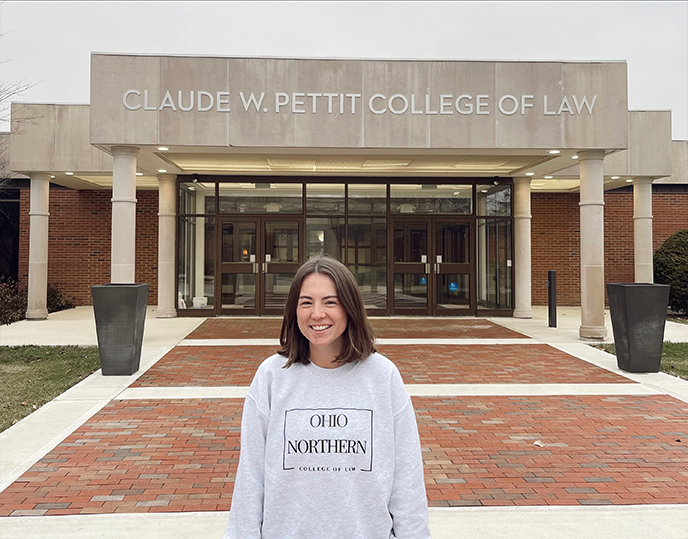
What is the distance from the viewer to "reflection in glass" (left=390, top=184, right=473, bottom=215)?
50.2 feet

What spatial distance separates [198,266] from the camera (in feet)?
49.4

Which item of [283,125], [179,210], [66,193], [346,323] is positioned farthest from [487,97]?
[66,193]

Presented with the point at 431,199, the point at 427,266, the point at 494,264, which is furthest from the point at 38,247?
the point at 494,264

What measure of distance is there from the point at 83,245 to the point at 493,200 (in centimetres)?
1246

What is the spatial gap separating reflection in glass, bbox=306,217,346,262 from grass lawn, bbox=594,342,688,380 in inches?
276

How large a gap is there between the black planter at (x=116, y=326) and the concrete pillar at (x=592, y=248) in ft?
26.8

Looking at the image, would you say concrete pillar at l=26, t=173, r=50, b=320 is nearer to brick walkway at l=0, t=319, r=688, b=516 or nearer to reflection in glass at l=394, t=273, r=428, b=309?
brick walkway at l=0, t=319, r=688, b=516

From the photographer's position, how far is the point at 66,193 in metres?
18.0

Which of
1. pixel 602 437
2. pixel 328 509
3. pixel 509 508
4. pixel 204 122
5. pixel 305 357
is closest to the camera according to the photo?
pixel 328 509

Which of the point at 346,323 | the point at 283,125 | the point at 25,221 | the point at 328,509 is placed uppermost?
the point at 283,125

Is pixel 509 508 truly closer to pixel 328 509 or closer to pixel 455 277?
pixel 328 509

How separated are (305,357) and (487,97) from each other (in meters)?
9.97

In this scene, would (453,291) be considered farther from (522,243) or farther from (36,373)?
(36,373)

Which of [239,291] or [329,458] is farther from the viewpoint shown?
[239,291]
